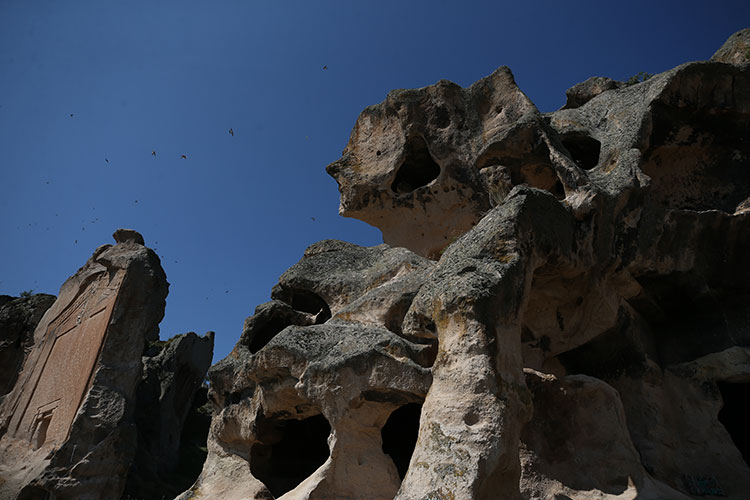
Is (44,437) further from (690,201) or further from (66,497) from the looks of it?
(690,201)

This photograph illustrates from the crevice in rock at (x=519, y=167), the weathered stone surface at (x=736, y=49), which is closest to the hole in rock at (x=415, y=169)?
the crevice in rock at (x=519, y=167)

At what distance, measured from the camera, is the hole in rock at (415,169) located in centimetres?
1009

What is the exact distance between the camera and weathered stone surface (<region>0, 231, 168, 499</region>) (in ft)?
27.6

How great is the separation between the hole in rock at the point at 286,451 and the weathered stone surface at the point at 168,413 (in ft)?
27.4

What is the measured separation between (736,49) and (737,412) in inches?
203

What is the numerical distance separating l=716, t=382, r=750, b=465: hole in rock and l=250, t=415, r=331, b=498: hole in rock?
531 centimetres

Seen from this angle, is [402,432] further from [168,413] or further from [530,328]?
[168,413]

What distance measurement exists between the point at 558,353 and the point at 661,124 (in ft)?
11.2

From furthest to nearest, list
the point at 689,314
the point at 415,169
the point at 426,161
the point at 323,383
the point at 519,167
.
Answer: the point at 415,169 → the point at 426,161 → the point at 519,167 → the point at 689,314 → the point at 323,383

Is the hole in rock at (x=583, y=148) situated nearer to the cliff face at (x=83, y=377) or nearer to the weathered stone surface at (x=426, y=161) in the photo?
the weathered stone surface at (x=426, y=161)

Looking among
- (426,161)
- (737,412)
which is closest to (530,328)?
(737,412)

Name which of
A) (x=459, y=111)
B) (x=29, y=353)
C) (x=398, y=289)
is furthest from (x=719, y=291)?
(x=29, y=353)

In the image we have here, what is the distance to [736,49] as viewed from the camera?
843cm

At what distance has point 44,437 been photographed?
979cm
